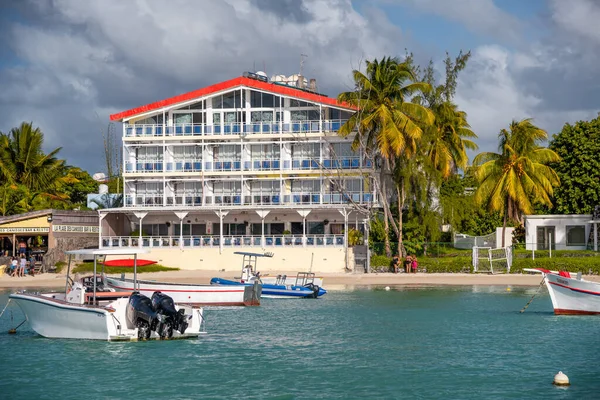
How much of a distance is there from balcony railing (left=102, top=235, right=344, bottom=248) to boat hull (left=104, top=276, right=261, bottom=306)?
16.5m

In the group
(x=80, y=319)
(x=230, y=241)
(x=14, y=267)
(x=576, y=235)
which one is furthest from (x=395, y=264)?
(x=80, y=319)

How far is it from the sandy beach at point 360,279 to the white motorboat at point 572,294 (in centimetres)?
1293

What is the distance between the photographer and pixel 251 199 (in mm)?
59625

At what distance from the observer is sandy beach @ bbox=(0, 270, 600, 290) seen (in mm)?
47188

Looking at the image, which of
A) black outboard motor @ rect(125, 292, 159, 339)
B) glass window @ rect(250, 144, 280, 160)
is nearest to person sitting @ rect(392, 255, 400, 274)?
glass window @ rect(250, 144, 280, 160)

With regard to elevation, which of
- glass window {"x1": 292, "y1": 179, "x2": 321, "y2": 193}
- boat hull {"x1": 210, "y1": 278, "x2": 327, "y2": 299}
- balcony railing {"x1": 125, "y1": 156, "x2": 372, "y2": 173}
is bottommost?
boat hull {"x1": 210, "y1": 278, "x2": 327, "y2": 299}

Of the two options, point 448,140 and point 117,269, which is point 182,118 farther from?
point 448,140

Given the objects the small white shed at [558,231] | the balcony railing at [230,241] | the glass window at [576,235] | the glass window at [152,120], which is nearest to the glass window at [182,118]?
the glass window at [152,120]

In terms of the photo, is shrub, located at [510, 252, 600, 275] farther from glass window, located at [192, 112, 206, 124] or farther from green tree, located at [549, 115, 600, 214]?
glass window, located at [192, 112, 206, 124]

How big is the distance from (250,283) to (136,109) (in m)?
24.7

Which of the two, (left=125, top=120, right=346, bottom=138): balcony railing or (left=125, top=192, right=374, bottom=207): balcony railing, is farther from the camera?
(left=125, top=120, right=346, bottom=138): balcony railing

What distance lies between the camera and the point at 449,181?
59.6 meters

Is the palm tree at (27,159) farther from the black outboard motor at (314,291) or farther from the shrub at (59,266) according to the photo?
the black outboard motor at (314,291)

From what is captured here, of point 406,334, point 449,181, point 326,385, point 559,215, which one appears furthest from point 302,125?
point 326,385
